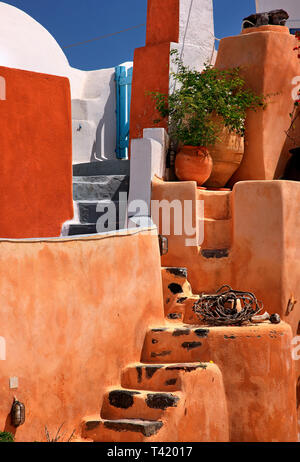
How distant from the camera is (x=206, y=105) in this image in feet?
31.3

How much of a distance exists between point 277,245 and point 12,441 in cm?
484

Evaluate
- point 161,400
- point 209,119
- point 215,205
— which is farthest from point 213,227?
point 161,400

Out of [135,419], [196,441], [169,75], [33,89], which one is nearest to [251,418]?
[196,441]

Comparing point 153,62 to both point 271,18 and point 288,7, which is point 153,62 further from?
point 288,7

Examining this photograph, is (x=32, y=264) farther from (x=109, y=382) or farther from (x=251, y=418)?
(x=251, y=418)

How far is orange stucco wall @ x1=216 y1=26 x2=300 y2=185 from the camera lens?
1038 centimetres

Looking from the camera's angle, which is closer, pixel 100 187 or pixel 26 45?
pixel 100 187

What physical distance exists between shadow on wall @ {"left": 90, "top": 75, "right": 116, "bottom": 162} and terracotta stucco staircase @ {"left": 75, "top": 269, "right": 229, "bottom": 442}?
24.2ft

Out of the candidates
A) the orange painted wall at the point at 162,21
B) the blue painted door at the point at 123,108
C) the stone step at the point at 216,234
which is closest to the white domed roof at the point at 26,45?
the blue painted door at the point at 123,108

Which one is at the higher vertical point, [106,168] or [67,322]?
A: [106,168]

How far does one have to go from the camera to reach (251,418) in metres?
6.07

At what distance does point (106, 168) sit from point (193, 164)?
4.57ft

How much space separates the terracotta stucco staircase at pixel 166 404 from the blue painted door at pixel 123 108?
753cm

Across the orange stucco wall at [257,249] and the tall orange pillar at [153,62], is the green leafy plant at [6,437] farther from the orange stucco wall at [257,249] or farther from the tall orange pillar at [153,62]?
the tall orange pillar at [153,62]
